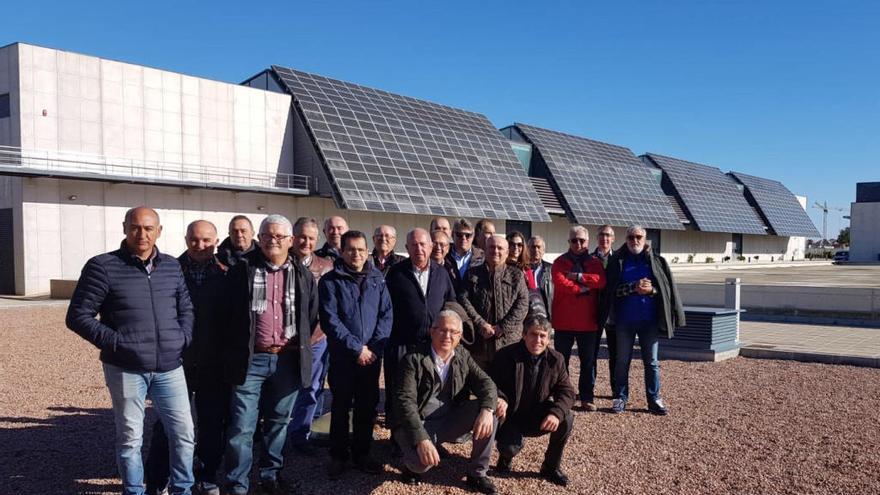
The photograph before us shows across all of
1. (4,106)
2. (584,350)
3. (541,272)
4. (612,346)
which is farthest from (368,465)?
(4,106)

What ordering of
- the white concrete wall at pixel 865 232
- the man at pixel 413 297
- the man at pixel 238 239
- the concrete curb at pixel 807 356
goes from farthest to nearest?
the white concrete wall at pixel 865 232 → the concrete curb at pixel 807 356 → the man at pixel 238 239 → the man at pixel 413 297

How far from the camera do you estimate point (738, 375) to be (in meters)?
7.77

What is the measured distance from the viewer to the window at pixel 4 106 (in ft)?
65.4

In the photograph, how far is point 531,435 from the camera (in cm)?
437

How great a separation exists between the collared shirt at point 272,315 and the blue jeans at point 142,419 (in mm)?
507

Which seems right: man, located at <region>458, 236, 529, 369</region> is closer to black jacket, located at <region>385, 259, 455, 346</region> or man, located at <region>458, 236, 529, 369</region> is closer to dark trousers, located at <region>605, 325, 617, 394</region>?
black jacket, located at <region>385, 259, 455, 346</region>

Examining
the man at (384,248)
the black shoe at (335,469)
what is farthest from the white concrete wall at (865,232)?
the black shoe at (335,469)

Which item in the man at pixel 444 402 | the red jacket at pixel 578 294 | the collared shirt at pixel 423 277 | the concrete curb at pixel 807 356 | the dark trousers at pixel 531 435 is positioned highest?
the collared shirt at pixel 423 277

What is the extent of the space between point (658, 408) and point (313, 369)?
3.31 metres

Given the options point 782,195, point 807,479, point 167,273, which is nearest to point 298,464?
point 167,273

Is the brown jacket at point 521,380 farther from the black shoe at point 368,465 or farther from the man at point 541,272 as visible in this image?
the man at point 541,272

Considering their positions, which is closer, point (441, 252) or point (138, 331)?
point (138, 331)

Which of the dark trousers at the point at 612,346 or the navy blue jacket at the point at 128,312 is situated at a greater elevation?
the navy blue jacket at the point at 128,312

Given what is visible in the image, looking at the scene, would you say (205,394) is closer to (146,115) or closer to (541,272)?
(541,272)
